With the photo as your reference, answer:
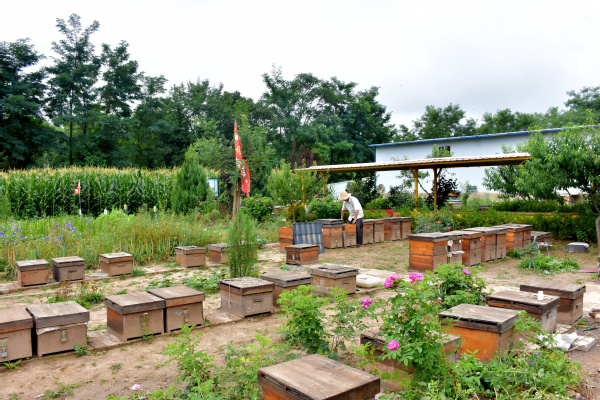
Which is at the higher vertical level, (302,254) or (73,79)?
(73,79)

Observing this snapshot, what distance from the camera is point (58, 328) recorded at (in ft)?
14.0

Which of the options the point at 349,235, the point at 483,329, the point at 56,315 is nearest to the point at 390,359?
the point at 483,329

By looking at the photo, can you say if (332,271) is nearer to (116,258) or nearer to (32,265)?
(116,258)

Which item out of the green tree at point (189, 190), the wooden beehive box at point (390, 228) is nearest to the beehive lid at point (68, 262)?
the wooden beehive box at point (390, 228)

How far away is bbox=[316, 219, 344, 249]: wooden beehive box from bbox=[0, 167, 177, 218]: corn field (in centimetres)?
591

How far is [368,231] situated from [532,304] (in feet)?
26.6

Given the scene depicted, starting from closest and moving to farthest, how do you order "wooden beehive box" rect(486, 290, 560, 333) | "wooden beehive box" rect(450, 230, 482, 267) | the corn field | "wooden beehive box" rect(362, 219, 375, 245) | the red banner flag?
"wooden beehive box" rect(486, 290, 560, 333), "wooden beehive box" rect(450, 230, 482, 267), "wooden beehive box" rect(362, 219, 375, 245), the red banner flag, the corn field

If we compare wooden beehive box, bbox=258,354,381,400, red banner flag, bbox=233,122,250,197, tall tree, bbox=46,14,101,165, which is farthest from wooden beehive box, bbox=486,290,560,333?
tall tree, bbox=46,14,101,165

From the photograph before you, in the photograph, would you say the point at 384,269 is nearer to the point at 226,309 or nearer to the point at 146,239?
the point at 226,309

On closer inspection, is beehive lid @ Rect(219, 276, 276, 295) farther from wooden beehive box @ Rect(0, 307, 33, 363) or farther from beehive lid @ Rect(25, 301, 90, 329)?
wooden beehive box @ Rect(0, 307, 33, 363)

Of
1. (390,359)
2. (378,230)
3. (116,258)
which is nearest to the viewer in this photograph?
(390,359)

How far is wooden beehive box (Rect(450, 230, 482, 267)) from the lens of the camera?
29.6 ft

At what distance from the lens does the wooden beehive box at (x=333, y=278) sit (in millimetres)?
6320

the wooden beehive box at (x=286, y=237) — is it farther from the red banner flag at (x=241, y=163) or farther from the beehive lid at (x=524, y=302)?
the beehive lid at (x=524, y=302)
